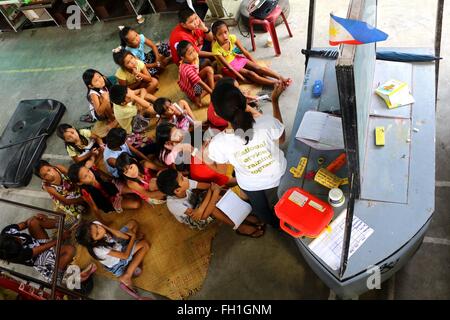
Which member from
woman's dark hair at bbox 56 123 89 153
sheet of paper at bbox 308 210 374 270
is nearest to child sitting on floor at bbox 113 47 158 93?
woman's dark hair at bbox 56 123 89 153

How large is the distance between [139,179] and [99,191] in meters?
0.49

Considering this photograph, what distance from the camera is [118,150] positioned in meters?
3.60

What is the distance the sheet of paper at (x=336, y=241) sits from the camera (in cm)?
219

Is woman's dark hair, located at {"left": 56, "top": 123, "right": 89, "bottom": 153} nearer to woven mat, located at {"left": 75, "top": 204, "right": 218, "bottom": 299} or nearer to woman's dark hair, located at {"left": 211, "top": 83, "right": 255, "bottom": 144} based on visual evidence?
woven mat, located at {"left": 75, "top": 204, "right": 218, "bottom": 299}

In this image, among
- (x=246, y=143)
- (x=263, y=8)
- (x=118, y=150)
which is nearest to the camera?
(x=246, y=143)

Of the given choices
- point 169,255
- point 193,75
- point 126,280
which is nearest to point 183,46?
point 193,75

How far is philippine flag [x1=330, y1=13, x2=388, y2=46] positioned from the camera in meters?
1.43

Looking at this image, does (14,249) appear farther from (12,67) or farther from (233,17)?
(12,67)

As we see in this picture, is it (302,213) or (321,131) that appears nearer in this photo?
(302,213)

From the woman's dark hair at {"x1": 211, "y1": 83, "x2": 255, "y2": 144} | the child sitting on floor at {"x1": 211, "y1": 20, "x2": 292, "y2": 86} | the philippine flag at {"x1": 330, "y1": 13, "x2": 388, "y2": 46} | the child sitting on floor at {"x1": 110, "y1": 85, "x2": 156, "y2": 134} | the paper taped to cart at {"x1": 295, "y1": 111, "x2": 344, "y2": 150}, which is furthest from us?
the child sitting on floor at {"x1": 211, "y1": 20, "x2": 292, "y2": 86}

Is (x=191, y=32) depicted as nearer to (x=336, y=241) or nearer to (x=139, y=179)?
(x=139, y=179)

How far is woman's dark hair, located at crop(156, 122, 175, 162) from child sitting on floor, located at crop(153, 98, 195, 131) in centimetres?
34

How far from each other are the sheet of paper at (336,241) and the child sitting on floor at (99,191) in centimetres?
207

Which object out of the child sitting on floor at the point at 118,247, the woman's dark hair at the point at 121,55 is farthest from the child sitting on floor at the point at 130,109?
the child sitting on floor at the point at 118,247
